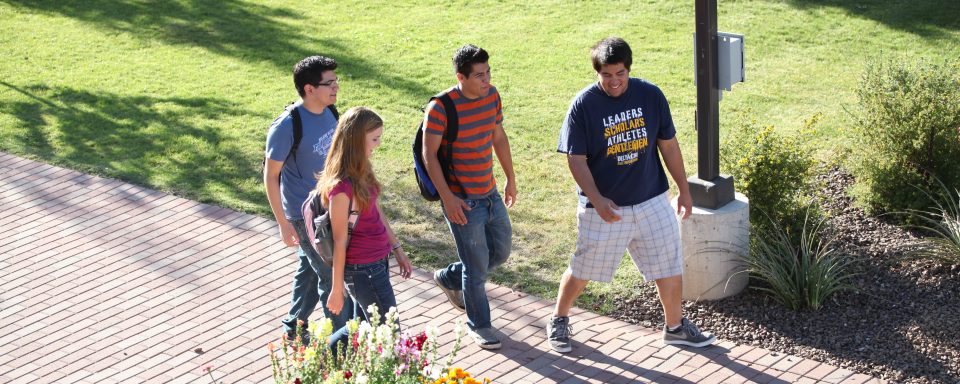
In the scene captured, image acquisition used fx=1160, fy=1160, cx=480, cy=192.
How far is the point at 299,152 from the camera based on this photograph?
18.3 ft

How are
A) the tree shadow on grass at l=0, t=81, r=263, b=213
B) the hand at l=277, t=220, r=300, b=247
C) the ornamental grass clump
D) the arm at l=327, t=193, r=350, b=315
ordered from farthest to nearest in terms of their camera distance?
the tree shadow on grass at l=0, t=81, r=263, b=213, the hand at l=277, t=220, r=300, b=247, the arm at l=327, t=193, r=350, b=315, the ornamental grass clump

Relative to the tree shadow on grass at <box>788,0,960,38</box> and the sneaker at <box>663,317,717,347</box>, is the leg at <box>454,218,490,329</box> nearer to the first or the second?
the sneaker at <box>663,317,717,347</box>

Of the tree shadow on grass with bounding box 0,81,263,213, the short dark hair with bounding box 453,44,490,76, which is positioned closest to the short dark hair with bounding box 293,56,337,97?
the short dark hair with bounding box 453,44,490,76

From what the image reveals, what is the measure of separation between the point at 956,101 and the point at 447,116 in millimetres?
3613

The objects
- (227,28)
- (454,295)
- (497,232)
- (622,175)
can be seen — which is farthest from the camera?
(227,28)

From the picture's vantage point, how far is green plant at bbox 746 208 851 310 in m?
6.40

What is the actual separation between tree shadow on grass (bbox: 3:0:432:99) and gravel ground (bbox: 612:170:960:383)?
5.34m

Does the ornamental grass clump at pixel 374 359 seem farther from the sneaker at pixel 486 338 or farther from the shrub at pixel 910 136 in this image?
the shrub at pixel 910 136

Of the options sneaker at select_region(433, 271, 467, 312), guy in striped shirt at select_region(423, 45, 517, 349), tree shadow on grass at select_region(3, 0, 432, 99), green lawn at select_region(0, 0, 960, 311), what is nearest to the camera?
guy in striped shirt at select_region(423, 45, 517, 349)

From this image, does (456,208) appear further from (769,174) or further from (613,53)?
(769,174)

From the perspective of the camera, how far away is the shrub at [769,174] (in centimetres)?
693

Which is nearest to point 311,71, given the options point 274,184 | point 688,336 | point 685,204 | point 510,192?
point 274,184

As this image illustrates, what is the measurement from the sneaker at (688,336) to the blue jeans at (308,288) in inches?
66.9

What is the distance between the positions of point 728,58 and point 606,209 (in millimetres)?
1315
